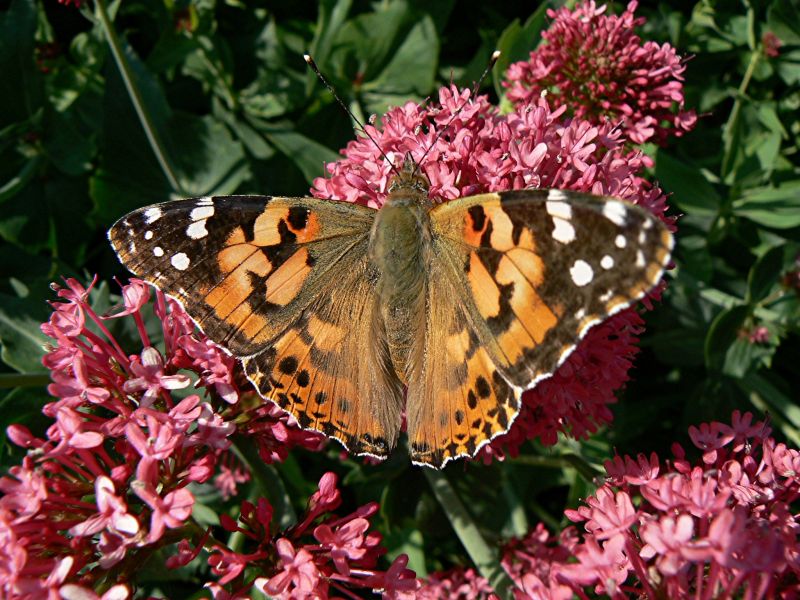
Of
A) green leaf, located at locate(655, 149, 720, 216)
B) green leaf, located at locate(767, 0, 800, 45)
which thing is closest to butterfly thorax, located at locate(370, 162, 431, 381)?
green leaf, located at locate(655, 149, 720, 216)

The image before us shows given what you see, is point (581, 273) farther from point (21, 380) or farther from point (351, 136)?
point (351, 136)

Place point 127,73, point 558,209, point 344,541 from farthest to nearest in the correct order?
point 127,73 → point 344,541 → point 558,209

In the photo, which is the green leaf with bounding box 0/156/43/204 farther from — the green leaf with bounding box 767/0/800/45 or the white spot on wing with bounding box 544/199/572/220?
the green leaf with bounding box 767/0/800/45

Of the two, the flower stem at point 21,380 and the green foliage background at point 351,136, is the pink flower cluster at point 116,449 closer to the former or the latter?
the flower stem at point 21,380

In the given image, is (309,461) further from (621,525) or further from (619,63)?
(619,63)

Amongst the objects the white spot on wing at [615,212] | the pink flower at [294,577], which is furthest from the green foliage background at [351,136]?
the white spot on wing at [615,212]

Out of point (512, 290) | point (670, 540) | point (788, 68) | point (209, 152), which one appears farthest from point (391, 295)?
point (788, 68)
